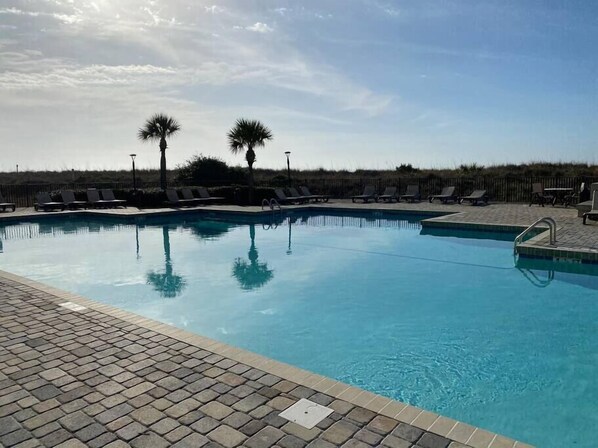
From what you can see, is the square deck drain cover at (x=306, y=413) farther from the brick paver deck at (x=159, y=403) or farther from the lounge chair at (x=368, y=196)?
the lounge chair at (x=368, y=196)

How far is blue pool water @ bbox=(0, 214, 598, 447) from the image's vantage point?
3600 mm

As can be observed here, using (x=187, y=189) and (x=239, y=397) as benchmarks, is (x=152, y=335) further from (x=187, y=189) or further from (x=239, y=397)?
(x=187, y=189)

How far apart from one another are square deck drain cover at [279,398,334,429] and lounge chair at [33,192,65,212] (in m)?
16.1

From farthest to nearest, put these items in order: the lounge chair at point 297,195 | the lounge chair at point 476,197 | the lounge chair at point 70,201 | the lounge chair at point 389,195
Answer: the lounge chair at point 297,195 → the lounge chair at point 389,195 → the lounge chair at point 476,197 → the lounge chair at point 70,201

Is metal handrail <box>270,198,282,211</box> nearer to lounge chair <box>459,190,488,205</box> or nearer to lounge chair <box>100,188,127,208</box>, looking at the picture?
lounge chair <box>100,188,127,208</box>

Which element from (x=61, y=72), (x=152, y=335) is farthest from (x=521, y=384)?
(x=61, y=72)

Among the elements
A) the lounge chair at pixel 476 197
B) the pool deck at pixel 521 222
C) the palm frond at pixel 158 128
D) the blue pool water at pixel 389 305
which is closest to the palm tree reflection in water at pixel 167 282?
the blue pool water at pixel 389 305

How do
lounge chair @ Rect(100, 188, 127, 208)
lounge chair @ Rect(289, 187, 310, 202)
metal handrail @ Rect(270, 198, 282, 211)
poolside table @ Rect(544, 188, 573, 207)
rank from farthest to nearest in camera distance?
1. lounge chair @ Rect(289, 187, 310, 202)
2. lounge chair @ Rect(100, 188, 127, 208)
3. metal handrail @ Rect(270, 198, 282, 211)
4. poolside table @ Rect(544, 188, 573, 207)

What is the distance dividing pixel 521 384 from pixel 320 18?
969 cm

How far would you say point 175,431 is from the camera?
245 cm

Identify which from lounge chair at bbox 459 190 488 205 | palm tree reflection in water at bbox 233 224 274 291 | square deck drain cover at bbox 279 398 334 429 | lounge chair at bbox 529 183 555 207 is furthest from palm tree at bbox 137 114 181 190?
square deck drain cover at bbox 279 398 334 429

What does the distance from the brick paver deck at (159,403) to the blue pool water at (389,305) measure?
3.48 ft

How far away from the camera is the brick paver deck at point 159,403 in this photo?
7.75 ft

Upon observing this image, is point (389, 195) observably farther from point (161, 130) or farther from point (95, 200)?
point (95, 200)
